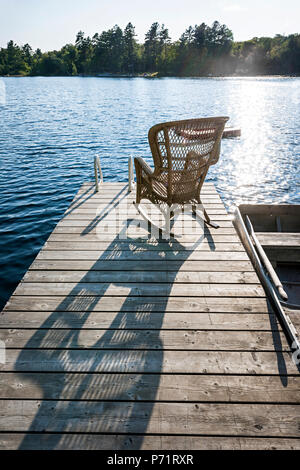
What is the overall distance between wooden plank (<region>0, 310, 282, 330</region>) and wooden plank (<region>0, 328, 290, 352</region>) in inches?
1.8

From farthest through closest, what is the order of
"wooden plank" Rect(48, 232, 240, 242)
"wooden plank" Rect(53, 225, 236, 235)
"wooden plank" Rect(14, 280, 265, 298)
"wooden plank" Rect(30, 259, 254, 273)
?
"wooden plank" Rect(53, 225, 236, 235)
"wooden plank" Rect(48, 232, 240, 242)
"wooden plank" Rect(30, 259, 254, 273)
"wooden plank" Rect(14, 280, 265, 298)

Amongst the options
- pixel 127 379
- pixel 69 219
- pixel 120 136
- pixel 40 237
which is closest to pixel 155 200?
pixel 69 219

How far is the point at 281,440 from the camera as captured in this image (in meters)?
1.39


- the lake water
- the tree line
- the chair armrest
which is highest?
the tree line

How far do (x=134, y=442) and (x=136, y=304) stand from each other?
1002 mm

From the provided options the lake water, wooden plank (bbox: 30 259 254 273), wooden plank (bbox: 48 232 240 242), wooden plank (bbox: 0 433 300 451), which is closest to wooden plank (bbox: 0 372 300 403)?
wooden plank (bbox: 0 433 300 451)

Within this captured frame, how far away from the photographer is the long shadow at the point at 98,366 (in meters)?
1.44

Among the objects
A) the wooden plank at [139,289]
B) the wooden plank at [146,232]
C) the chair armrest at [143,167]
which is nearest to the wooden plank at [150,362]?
the wooden plank at [139,289]

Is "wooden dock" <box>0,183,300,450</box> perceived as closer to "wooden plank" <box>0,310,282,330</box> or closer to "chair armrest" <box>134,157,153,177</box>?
"wooden plank" <box>0,310,282,330</box>

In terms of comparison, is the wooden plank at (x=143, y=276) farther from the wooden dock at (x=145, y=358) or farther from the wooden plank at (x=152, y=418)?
the wooden plank at (x=152, y=418)

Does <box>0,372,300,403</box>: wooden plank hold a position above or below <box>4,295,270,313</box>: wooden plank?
below

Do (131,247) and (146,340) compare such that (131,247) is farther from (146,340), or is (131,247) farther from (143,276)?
(146,340)

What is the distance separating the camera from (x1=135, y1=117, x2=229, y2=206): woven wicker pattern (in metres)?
2.78

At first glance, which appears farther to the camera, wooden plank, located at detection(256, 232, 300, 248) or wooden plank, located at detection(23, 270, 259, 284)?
wooden plank, located at detection(256, 232, 300, 248)
